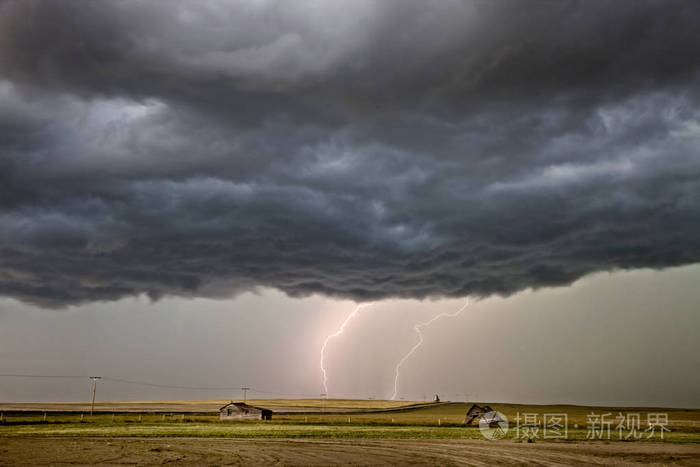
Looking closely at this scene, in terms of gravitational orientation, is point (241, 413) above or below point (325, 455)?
below

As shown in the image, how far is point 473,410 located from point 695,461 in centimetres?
7282

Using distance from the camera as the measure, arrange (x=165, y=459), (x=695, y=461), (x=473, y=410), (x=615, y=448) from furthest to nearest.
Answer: (x=473, y=410)
(x=615, y=448)
(x=695, y=461)
(x=165, y=459)

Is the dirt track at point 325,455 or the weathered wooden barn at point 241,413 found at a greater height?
the dirt track at point 325,455

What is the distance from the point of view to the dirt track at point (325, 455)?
123ft

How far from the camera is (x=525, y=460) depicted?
39.5 metres

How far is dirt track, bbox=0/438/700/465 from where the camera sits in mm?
37625

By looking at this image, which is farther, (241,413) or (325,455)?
(241,413)

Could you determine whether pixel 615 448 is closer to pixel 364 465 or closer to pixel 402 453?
pixel 402 453

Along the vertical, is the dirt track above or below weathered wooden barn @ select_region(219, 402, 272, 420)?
above

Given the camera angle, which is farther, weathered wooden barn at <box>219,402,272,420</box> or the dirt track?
weathered wooden barn at <box>219,402,272,420</box>

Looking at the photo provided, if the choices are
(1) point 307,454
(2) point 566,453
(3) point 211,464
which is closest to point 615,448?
(2) point 566,453

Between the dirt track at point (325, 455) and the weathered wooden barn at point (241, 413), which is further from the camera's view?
the weathered wooden barn at point (241, 413)

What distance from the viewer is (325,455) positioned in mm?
42500

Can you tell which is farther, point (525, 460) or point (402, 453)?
point (402, 453)
